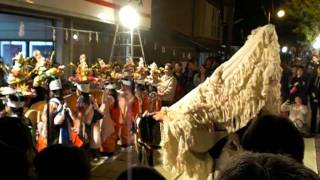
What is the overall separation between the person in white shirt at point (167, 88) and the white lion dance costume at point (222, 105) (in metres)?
7.14

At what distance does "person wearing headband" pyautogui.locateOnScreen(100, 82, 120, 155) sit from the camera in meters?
10.1

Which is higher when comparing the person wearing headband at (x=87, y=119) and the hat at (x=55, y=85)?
the hat at (x=55, y=85)

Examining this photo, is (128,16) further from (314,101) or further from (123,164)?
(314,101)

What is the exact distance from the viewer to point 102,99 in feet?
33.9

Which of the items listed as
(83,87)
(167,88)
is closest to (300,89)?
(167,88)

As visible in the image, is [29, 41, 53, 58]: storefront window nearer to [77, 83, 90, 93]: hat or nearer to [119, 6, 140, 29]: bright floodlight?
[119, 6, 140, 29]: bright floodlight

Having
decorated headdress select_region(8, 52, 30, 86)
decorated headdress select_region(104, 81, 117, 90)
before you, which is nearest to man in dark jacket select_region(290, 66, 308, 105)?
decorated headdress select_region(104, 81, 117, 90)

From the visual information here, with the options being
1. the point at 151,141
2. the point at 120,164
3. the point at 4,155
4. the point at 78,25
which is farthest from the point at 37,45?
the point at 4,155

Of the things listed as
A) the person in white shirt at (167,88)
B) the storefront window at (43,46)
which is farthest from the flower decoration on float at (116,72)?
the storefront window at (43,46)

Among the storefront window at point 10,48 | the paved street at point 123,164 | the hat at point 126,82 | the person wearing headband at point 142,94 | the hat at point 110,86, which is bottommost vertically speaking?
the paved street at point 123,164

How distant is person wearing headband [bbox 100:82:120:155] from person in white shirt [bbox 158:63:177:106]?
1.80m

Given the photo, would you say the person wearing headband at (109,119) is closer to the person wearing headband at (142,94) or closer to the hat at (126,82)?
the hat at (126,82)

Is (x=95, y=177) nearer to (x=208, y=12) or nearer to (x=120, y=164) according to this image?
(x=120, y=164)

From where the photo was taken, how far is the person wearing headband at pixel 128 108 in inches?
423
